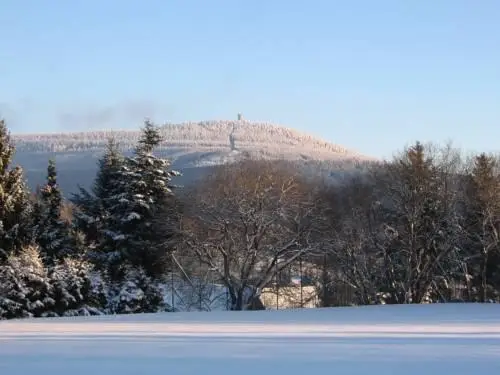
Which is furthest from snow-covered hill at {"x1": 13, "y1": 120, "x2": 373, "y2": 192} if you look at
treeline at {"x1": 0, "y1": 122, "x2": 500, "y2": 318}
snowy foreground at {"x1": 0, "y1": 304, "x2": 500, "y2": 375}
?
snowy foreground at {"x1": 0, "y1": 304, "x2": 500, "y2": 375}

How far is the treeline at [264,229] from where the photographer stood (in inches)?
1246

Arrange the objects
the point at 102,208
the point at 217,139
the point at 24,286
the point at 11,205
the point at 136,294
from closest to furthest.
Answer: the point at 24,286
the point at 11,205
the point at 136,294
the point at 102,208
the point at 217,139

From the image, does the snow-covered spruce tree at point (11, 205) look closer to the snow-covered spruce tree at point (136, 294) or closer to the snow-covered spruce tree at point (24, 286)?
the snow-covered spruce tree at point (24, 286)

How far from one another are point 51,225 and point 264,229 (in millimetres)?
10393

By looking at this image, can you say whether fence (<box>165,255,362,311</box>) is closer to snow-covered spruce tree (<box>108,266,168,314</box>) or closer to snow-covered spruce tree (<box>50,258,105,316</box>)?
snow-covered spruce tree (<box>108,266,168,314</box>)

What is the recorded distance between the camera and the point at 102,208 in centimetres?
3356

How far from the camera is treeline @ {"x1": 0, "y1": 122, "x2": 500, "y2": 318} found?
31641 millimetres

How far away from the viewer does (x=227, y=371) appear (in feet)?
30.7

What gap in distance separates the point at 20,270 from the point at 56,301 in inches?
104

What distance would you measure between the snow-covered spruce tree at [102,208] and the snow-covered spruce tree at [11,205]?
491cm

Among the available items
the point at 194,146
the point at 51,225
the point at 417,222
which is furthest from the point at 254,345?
the point at 194,146

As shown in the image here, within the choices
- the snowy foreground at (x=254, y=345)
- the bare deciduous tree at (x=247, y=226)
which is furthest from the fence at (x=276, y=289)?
the snowy foreground at (x=254, y=345)

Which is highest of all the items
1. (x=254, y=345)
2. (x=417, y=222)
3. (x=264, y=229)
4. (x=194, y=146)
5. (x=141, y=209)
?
(x=194, y=146)

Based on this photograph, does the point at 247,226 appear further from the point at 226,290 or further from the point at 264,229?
the point at 226,290
